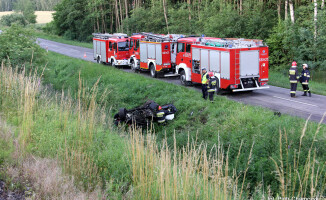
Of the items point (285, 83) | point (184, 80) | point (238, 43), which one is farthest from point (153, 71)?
point (285, 83)

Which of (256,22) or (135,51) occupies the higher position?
(256,22)

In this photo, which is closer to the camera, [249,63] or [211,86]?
[211,86]

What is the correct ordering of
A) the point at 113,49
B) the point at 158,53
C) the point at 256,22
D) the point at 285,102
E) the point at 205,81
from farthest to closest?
the point at 256,22, the point at 113,49, the point at 158,53, the point at 285,102, the point at 205,81

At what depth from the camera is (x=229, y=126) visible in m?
12.0

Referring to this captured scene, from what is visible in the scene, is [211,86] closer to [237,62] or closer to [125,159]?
[237,62]

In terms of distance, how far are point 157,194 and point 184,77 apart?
53.3 feet

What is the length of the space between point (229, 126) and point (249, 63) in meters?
6.27

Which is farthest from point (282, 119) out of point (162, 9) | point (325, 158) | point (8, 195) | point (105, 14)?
point (105, 14)

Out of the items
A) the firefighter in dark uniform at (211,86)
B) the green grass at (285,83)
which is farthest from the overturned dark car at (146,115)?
the green grass at (285,83)

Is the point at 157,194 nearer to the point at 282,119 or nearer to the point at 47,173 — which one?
the point at 47,173

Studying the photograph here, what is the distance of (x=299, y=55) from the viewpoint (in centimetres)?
2458

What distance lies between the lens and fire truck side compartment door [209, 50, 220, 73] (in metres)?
17.9

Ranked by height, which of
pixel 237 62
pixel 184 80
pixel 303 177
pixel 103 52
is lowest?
pixel 303 177

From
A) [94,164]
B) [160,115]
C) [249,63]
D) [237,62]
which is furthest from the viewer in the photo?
[249,63]
